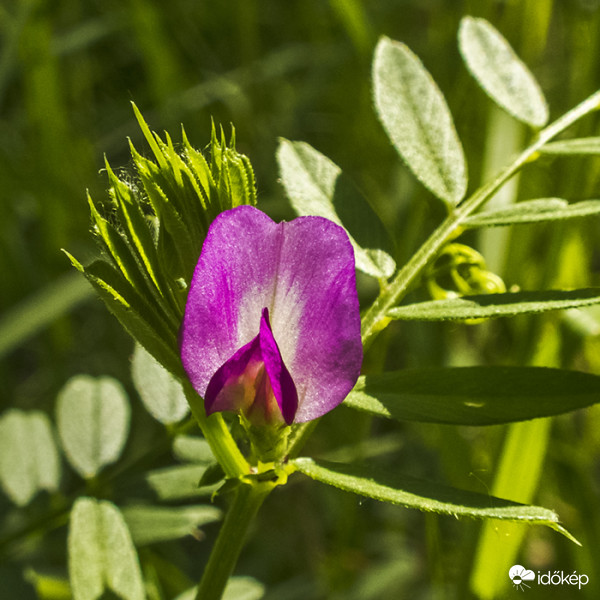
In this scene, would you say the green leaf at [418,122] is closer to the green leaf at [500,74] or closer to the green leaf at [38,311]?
the green leaf at [500,74]

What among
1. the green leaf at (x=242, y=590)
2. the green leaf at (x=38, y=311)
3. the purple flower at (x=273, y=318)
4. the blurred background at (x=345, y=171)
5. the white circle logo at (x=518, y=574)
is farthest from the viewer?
the green leaf at (x=38, y=311)

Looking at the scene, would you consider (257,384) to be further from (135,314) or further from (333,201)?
(333,201)

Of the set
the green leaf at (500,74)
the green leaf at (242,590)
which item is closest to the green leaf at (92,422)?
the green leaf at (242,590)

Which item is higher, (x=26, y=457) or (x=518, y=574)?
(x=26, y=457)

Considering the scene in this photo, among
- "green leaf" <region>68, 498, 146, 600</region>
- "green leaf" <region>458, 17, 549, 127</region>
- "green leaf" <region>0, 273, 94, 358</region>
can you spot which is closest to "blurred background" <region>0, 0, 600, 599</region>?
"green leaf" <region>0, 273, 94, 358</region>

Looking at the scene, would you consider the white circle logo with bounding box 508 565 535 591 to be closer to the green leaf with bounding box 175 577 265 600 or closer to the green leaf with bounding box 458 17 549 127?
the green leaf with bounding box 175 577 265 600

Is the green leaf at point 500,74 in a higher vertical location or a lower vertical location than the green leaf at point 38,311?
higher

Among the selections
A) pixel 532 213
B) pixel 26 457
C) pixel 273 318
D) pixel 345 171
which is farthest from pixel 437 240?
pixel 345 171
